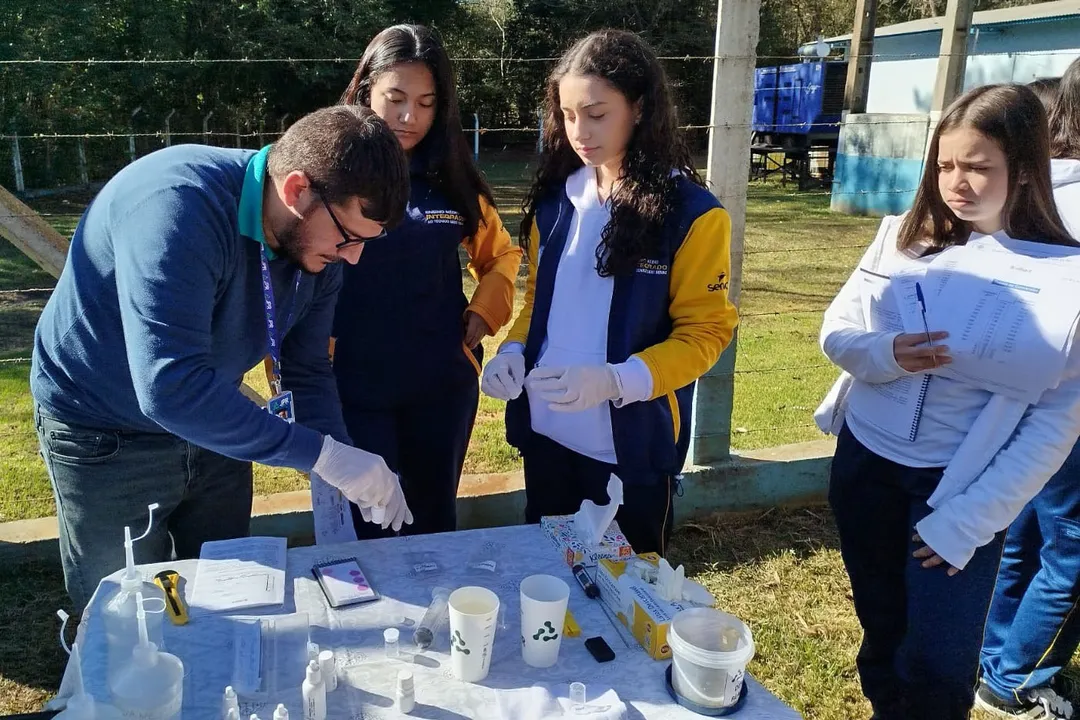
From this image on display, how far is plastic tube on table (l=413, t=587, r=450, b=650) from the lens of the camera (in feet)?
4.84

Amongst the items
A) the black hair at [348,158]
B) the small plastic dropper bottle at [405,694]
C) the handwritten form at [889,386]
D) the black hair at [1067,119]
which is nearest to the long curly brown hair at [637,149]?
the handwritten form at [889,386]

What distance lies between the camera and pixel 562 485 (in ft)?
7.23

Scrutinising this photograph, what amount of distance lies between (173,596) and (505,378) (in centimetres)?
90

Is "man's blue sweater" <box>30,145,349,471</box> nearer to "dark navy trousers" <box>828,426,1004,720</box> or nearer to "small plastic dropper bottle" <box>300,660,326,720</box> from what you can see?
"small plastic dropper bottle" <box>300,660,326,720</box>

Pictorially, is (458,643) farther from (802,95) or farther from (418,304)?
(802,95)

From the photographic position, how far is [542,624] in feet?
4.62

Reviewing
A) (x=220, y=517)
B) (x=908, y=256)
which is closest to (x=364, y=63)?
(x=220, y=517)

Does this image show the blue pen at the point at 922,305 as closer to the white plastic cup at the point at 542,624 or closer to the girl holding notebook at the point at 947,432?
the girl holding notebook at the point at 947,432

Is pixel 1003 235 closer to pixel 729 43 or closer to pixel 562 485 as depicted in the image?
pixel 562 485

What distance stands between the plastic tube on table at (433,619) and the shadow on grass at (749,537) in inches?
68.0

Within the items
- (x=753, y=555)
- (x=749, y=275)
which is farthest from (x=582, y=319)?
(x=749, y=275)

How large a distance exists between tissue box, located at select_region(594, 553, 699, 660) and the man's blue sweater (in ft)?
2.05

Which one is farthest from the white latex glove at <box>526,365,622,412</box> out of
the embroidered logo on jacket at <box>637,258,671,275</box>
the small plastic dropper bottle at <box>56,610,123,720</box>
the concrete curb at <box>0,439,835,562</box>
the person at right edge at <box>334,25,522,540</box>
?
the concrete curb at <box>0,439,835,562</box>

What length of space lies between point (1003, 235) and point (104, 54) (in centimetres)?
1527
